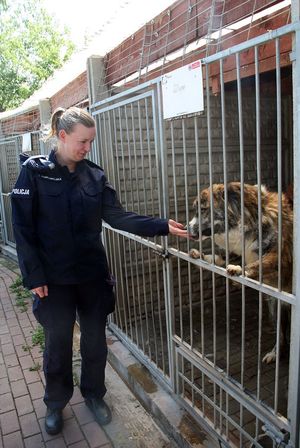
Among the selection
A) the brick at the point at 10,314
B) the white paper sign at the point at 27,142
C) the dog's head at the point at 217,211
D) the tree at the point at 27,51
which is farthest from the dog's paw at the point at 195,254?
the tree at the point at 27,51

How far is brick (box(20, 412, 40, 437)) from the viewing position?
3078 mm

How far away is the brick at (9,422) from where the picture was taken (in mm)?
3127

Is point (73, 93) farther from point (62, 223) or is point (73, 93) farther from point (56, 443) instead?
point (56, 443)

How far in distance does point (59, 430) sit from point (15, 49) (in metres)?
24.2

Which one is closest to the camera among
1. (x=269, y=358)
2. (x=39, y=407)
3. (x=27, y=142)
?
(x=39, y=407)

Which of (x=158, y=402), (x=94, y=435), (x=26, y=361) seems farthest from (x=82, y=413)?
(x=26, y=361)

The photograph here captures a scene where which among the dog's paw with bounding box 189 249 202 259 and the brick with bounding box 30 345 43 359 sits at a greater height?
the dog's paw with bounding box 189 249 202 259

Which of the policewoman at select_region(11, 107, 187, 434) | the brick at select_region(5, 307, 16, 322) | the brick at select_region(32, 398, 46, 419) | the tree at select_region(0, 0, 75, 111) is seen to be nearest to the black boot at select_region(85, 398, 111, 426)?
the policewoman at select_region(11, 107, 187, 434)

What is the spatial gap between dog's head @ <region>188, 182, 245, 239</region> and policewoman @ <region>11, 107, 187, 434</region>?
0.15m

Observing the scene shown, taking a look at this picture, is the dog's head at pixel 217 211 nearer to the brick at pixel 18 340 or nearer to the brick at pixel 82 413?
the brick at pixel 82 413

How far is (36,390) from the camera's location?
3660 mm

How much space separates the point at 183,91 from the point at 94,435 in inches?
110

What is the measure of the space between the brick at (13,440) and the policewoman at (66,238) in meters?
0.23

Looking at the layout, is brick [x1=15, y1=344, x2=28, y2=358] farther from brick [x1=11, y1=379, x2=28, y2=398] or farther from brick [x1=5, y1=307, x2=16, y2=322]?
brick [x1=5, y1=307, x2=16, y2=322]
